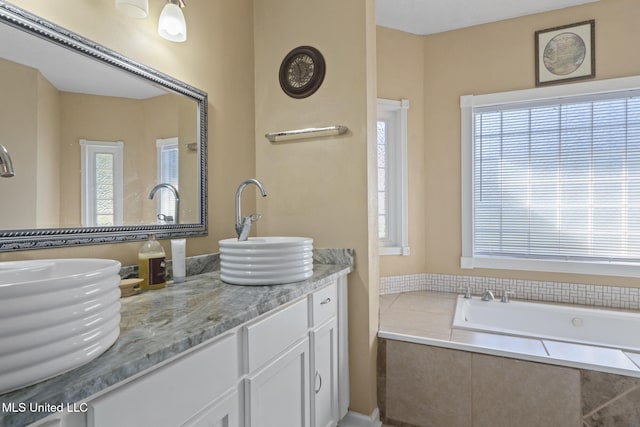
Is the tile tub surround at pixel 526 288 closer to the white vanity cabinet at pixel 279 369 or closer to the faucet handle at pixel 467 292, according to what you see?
the faucet handle at pixel 467 292

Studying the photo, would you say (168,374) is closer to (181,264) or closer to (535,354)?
(181,264)

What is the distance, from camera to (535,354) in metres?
1.71

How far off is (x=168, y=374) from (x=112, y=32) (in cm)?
124

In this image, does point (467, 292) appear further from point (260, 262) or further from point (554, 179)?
point (260, 262)

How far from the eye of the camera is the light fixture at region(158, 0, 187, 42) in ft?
4.46

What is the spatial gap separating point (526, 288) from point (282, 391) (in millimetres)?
2341

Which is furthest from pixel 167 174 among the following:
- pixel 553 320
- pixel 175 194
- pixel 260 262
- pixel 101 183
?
pixel 553 320

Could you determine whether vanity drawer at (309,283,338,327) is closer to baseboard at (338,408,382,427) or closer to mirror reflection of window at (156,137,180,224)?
baseboard at (338,408,382,427)

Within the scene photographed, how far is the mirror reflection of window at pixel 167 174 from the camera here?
145cm

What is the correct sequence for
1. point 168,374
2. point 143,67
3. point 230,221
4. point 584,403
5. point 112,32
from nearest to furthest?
point 168,374, point 112,32, point 143,67, point 584,403, point 230,221

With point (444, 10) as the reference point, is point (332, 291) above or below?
below

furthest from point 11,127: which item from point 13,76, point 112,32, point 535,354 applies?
point 535,354

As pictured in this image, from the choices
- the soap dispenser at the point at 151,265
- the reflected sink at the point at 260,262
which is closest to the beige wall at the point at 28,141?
the soap dispenser at the point at 151,265

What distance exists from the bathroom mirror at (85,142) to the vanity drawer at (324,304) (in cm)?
70
